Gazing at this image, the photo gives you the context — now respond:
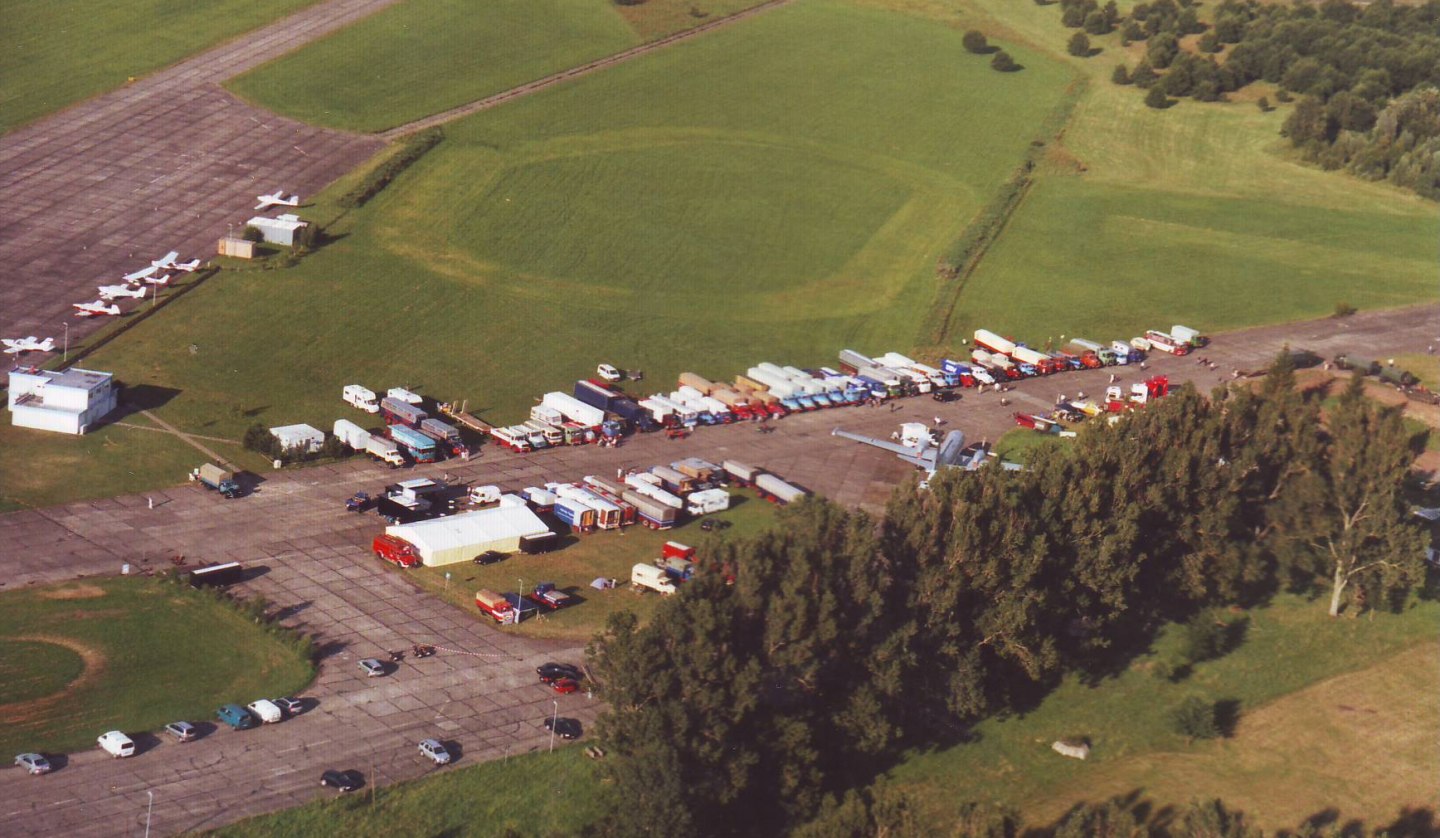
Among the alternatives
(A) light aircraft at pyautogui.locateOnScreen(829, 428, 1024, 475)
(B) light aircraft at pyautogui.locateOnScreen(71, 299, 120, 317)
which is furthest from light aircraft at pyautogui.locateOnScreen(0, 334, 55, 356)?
(A) light aircraft at pyautogui.locateOnScreen(829, 428, 1024, 475)

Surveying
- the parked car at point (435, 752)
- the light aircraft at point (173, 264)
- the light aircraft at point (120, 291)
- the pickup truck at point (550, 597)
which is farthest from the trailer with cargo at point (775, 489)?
the light aircraft at point (173, 264)

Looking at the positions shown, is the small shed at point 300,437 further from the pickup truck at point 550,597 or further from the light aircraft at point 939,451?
the light aircraft at point 939,451

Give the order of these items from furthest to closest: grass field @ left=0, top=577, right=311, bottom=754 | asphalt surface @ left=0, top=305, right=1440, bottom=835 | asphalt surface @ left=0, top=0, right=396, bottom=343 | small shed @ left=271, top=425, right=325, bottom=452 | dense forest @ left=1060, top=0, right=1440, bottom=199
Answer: dense forest @ left=1060, top=0, right=1440, bottom=199 < asphalt surface @ left=0, top=0, right=396, bottom=343 < small shed @ left=271, top=425, right=325, bottom=452 < grass field @ left=0, top=577, right=311, bottom=754 < asphalt surface @ left=0, top=305, right=1440, bottom=835

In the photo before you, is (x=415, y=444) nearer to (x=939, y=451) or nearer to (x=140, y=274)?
(x=939, y=451)

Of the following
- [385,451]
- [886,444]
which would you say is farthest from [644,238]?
[385,451]

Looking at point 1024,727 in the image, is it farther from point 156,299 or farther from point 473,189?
point 473,189

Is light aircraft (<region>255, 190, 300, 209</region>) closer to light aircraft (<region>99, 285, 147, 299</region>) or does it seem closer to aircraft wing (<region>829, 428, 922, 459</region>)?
light aircraft (<region>99, 285, 147, 299</region>)
